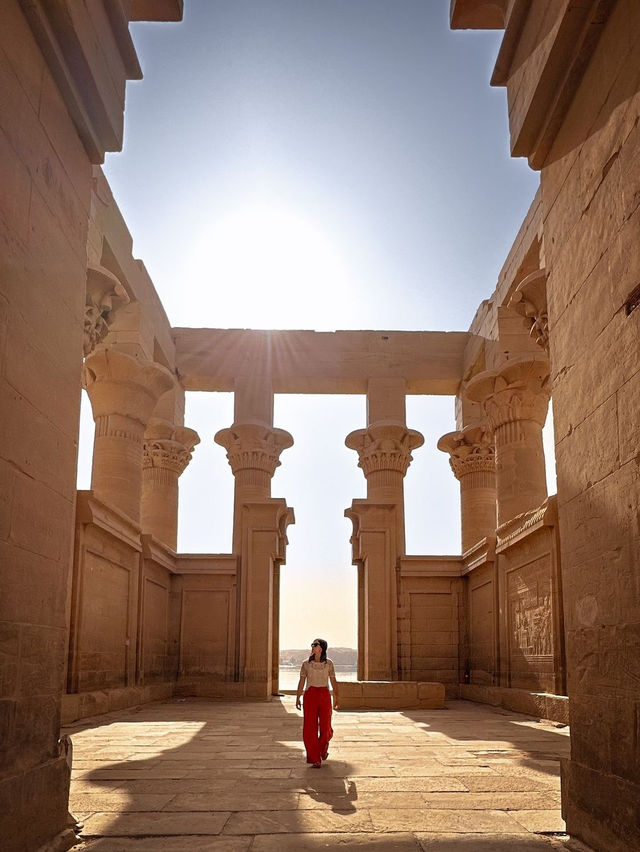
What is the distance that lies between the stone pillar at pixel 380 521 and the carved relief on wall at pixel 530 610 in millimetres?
4195

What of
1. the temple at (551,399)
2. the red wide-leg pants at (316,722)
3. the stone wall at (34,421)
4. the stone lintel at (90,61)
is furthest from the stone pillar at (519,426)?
the stone wall at (34,421)

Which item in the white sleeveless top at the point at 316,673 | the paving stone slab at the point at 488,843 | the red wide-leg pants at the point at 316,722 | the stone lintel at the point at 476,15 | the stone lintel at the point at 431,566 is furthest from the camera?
the stone lintel at the point at 431,566

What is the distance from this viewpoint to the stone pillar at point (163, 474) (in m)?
21.2

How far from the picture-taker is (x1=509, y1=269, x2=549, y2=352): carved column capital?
12.1 metres

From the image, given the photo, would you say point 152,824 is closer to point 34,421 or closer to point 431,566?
point 34,421

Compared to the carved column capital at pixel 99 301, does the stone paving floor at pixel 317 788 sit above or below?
below

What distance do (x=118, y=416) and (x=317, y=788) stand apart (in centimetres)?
1220

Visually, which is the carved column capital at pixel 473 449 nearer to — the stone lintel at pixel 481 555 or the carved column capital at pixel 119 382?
the stone lintel at pixel 481 555

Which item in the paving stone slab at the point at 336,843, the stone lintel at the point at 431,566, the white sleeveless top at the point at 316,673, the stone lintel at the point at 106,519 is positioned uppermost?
the stone lintel at the point at 106,519

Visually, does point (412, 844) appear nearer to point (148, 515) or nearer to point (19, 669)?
point (19, 669)

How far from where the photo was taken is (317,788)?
628cm

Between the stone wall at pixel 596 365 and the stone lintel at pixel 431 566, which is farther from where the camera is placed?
the stone lintel at pixel 431 566

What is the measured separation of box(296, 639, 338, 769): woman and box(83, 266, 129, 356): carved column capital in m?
6.52

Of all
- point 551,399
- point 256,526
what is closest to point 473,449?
point 256,526
